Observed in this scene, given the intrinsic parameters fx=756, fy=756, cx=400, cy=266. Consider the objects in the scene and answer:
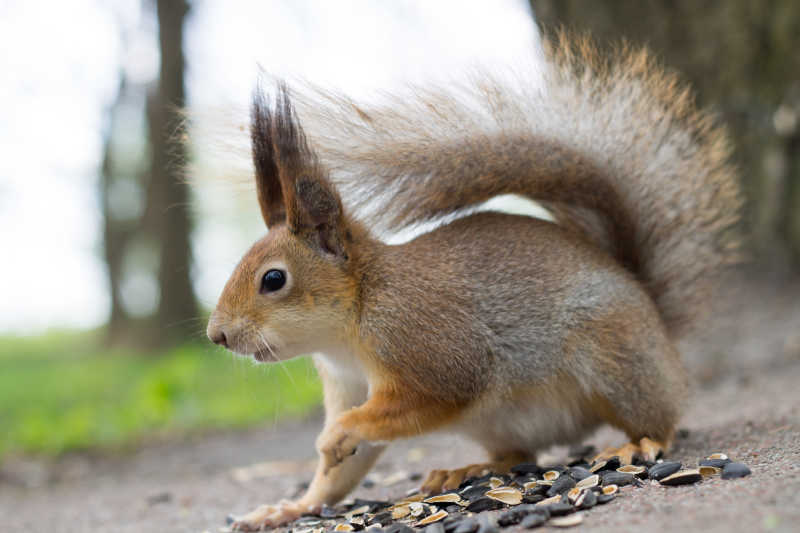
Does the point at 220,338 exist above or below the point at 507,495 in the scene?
above

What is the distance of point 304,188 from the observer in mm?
2105

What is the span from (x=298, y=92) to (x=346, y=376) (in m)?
0.82

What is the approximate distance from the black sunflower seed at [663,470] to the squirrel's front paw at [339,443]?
0.74 meters

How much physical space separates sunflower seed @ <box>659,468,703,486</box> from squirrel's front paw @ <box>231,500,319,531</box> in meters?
1.02

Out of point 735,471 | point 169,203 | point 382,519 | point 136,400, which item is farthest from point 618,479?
point 169,203

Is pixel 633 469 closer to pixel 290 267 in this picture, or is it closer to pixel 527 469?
pixel 527 469

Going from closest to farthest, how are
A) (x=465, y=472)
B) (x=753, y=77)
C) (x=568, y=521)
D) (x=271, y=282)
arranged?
1. (x=568, y=521)
2. (x=271, y=282)
3. (x=465, y=472)
4. (x=753, y=77)

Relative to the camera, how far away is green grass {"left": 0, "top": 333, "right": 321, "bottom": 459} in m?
4.40

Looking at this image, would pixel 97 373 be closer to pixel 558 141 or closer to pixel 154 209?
pixel 154 209

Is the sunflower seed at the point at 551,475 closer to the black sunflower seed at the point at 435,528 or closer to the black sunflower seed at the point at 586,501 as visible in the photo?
the black sunflower seed at the point at 586,501

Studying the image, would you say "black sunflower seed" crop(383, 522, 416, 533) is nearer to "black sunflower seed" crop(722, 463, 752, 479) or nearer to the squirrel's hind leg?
the squirrel's hind leg

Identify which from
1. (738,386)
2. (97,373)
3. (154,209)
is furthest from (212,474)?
(154,209)

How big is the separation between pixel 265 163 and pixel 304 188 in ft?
0.50

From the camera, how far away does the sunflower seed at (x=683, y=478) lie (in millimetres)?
1788
